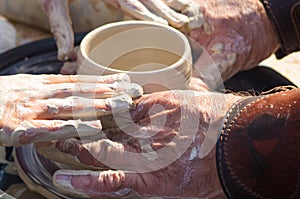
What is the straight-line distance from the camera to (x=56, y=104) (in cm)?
91

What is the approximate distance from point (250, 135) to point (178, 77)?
20 cm

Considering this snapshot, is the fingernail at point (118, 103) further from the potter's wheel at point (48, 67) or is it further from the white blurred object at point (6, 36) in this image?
the white blurred object at point (6, 36)

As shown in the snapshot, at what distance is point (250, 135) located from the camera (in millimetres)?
890

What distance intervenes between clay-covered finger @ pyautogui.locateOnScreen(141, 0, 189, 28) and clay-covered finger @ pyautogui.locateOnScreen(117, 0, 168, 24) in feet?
0.05

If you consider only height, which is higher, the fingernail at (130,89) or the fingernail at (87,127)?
the fingernail at (130,89)

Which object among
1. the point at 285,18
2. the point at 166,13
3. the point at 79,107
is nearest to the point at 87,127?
the point at 79,107

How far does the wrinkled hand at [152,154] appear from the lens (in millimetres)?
887

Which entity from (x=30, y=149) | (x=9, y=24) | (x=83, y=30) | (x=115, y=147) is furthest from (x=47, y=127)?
(x=9, y=24)

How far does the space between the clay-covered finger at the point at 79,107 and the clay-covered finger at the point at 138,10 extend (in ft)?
1.07

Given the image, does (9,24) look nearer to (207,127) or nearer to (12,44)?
(12,44)

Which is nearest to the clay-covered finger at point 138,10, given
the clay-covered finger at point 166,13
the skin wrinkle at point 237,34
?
the clay-covered finger at point 166,13

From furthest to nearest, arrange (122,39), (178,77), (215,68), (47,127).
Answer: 1. (215,68)
2. (122,39)
3. (178,77)
4. (47,127)

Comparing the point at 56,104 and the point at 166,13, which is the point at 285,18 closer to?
the point at 166,13

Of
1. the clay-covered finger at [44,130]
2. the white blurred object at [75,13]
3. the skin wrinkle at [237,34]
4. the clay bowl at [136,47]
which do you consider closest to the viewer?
the clay-covered finger at [44,130]
